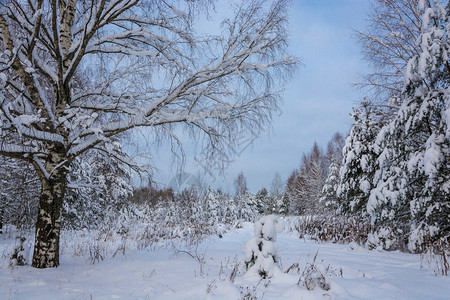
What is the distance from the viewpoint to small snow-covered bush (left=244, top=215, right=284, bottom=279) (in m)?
3.20

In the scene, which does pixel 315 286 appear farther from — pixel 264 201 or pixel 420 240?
pixel 264 201

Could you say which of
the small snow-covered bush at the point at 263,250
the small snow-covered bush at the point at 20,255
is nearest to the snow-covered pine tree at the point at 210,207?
the small snow-covered bush at the point at 20,255

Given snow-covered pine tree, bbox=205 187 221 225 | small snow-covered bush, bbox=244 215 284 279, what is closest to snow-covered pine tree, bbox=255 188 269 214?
snow-covered pine tree, bbox=205 187 221 225

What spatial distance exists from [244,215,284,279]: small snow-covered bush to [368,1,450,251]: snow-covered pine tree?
12.3ft

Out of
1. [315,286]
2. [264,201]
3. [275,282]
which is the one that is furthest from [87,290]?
[264,201]

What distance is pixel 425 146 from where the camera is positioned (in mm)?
5520

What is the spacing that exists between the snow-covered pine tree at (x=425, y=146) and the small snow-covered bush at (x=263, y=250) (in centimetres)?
376

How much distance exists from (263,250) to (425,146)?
4.59 metres

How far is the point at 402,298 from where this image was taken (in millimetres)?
2580

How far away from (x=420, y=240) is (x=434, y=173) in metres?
1.59

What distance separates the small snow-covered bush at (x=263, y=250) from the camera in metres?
3.20

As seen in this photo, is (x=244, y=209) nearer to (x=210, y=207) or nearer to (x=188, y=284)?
(x=210, y=207)

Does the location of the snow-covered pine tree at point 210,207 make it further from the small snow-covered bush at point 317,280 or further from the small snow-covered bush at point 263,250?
the small snow-covered bush at point 317,280

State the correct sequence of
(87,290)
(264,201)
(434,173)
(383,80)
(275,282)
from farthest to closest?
(264,201)
(383,80)
(434,173)
(275,282)
(87,290)
